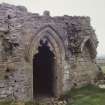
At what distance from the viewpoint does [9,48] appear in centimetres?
1379

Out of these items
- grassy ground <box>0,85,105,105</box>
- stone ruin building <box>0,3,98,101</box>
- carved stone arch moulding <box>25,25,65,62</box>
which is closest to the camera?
stone ruin building <box>0,3,98,101</box>

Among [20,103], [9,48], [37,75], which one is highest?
[9,48]

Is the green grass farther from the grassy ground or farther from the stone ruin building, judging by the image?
the stone ruin building

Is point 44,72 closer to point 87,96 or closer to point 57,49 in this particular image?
point 57,49

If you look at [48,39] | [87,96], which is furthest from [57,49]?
[87,96]

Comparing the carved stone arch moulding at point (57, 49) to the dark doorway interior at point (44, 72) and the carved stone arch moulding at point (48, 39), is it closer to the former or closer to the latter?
the carved stone arch moulding at point (48, 39)

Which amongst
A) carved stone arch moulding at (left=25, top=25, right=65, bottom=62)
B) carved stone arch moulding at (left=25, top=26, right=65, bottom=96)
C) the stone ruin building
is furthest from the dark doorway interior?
carved stone arch moulding at (left=25, top=25, right=65, bottom=62)

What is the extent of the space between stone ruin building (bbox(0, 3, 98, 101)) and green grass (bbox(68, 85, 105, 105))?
423 millimetres

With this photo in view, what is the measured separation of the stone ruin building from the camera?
13789mm

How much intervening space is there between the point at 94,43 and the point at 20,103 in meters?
6.16

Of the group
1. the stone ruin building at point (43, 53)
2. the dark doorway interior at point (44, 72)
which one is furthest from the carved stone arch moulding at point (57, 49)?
the dark doorway interior at point (44, 72)

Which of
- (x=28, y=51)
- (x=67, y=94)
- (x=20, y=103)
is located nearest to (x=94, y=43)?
(x=67, y=94)

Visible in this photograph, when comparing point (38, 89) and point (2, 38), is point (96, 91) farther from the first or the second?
point (2, 38)

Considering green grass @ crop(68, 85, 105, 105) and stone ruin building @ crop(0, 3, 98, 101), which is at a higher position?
stone ruin building @ crop(0, 3, 98, 101)
